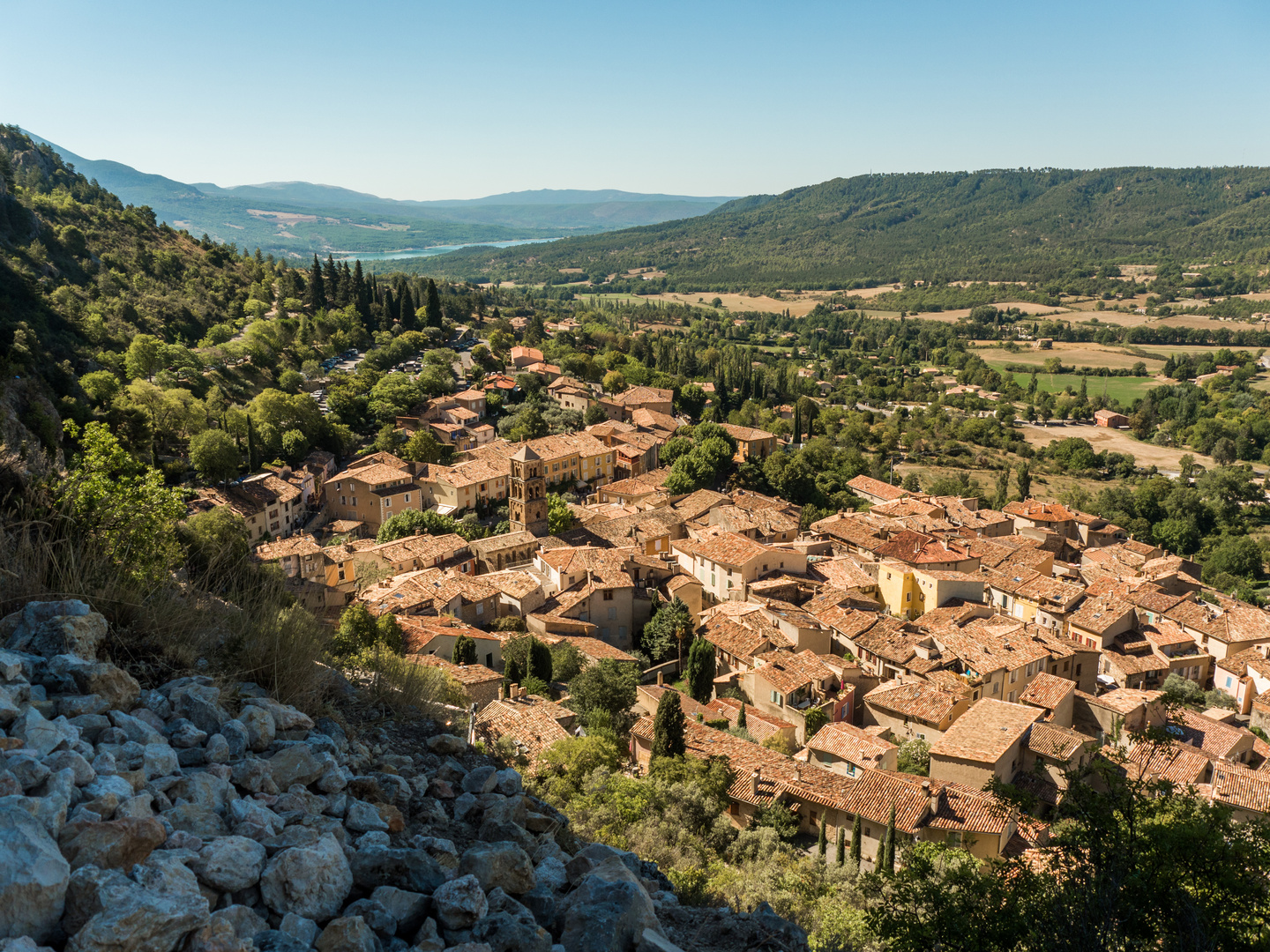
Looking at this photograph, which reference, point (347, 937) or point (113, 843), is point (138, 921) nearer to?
point (113, 843)

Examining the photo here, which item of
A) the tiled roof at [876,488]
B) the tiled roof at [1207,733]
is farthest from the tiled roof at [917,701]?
the tiled roof at [876,488]

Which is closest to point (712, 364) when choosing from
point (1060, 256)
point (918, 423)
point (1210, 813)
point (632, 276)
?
point (918, 423)

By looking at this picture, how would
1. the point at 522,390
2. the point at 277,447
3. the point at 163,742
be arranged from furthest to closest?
1. the point at 522,390
2. the point at 277,447
3. the point at 163,742

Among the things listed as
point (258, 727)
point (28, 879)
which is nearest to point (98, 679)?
point (258, 727)

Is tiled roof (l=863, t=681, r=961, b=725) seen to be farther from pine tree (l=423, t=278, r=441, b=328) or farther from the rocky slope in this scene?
pine tree (l=423, t=278, r=441, b=328)

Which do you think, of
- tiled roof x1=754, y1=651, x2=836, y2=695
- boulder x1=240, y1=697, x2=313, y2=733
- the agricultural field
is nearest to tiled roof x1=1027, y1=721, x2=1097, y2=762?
tiled roof x1=754, y1=651, x2=836, y2=695

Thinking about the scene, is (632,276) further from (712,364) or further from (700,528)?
(700,528)
